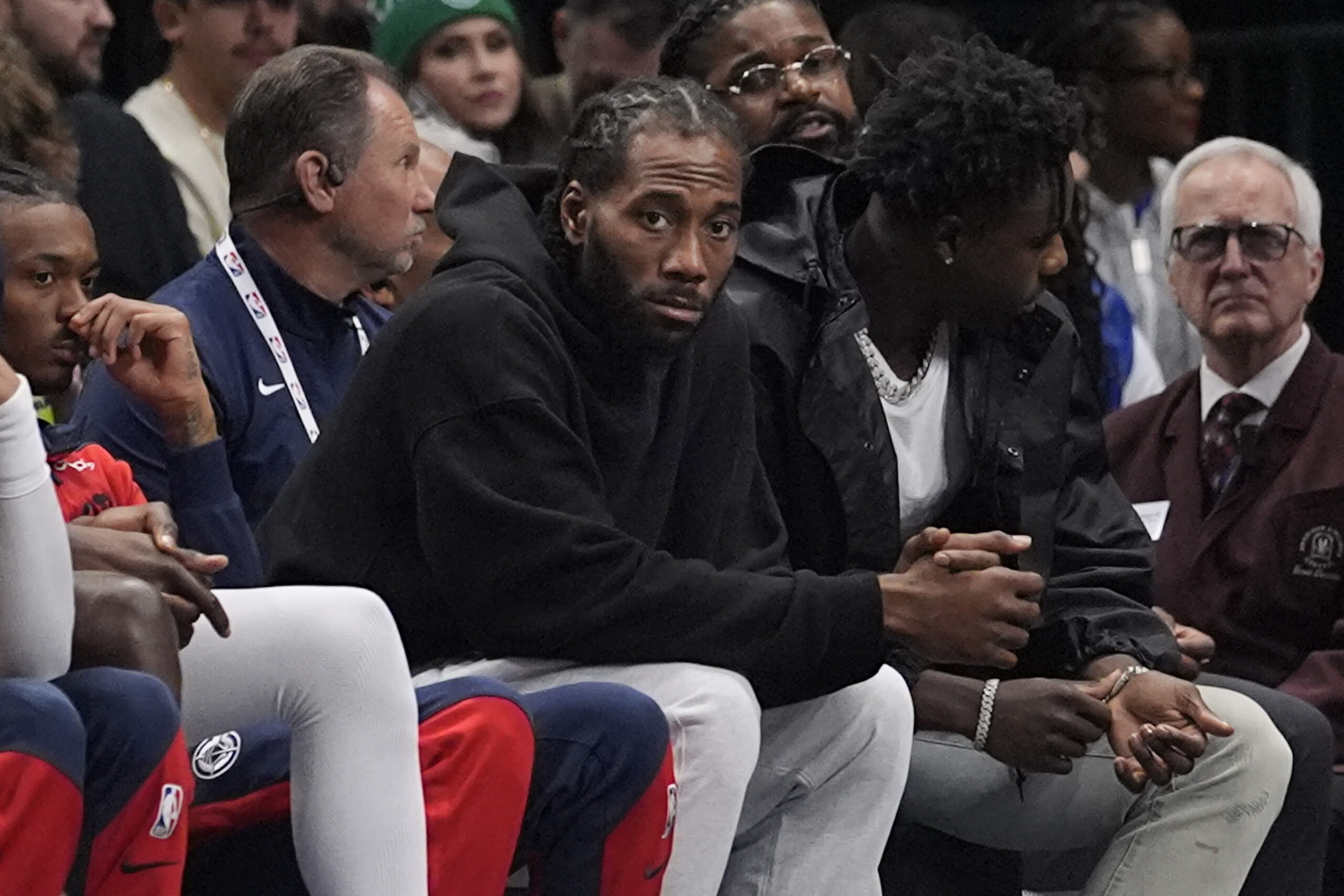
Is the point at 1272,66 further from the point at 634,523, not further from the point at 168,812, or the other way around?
the point at 168,812

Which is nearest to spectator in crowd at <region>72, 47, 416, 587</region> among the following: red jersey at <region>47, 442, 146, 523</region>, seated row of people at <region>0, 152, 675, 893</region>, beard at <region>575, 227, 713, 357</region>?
red jersey at <region>47, 442, 146, 523</region>

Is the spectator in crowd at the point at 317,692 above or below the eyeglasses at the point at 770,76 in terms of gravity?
below

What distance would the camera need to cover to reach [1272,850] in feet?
12.0

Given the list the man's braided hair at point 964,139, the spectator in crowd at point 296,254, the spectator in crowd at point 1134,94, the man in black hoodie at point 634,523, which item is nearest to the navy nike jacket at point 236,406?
the spectator in crowd at point 296,254

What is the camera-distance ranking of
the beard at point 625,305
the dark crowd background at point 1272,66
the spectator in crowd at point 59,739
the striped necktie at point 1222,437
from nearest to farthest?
the spectator in crowd at point 59,739 → the beard at point 625,305 → the striped necktie at point 1222,437 → the dark crowd background at point 1272,66

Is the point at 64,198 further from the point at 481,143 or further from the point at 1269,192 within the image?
the point at 1269,192

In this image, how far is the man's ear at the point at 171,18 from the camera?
441 cm

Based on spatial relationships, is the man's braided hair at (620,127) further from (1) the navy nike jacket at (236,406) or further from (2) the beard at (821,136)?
(2) the beard at (821,136)

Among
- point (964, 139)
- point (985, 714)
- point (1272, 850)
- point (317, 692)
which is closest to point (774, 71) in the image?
point (964, 139)

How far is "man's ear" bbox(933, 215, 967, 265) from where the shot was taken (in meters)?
3.59

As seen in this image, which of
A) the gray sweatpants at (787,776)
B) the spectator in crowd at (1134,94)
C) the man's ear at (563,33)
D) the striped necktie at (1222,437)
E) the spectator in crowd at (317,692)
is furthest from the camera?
the spectator in crowd at (1134,94)

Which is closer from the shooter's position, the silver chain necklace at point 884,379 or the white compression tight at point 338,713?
the white compression tight at point 338,713

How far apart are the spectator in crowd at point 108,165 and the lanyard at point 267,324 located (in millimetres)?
549

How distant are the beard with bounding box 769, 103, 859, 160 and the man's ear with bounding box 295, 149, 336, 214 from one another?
0.87 m
